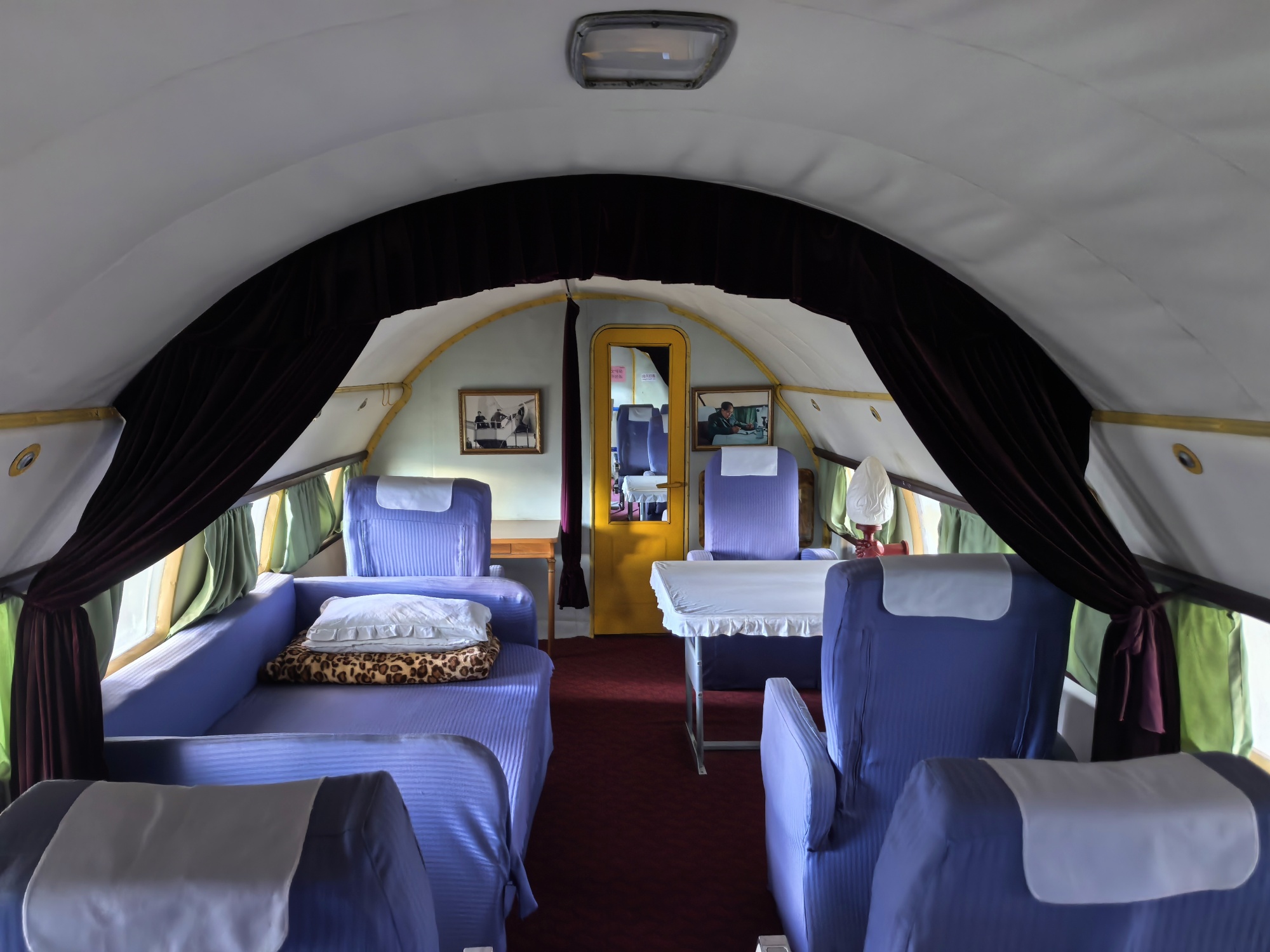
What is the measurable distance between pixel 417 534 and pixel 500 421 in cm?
160

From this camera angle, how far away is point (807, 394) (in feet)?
17.3

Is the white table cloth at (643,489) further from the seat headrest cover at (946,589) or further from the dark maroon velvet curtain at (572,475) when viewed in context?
the seat headrest cover at (946,589)

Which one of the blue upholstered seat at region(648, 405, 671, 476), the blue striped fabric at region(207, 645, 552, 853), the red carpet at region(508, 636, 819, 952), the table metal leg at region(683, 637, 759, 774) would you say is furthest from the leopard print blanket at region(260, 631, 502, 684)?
the blue upholstered seat at region(648, 405, 671, 476)

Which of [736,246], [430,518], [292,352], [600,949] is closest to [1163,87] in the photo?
[736,246]

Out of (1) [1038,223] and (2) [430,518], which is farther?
(2) [430,518]

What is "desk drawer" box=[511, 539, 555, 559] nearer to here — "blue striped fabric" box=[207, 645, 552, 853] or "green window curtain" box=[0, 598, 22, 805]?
"blue striped fabric" box=[207, 645, 552, 853]

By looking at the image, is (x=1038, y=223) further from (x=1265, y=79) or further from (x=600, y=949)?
(x=600, y=949)

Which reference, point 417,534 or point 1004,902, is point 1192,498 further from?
point 417,534

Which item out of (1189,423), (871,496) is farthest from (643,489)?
(1189,423)

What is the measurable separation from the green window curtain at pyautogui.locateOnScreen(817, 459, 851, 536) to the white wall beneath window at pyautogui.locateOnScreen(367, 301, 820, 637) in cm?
22

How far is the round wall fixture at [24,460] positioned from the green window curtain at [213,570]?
52.1 inches

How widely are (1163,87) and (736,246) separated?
1299 mm

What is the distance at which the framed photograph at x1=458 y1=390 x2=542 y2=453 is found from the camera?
595 cm

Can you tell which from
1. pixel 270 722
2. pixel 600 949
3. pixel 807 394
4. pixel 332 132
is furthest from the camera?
pixel 807 394
